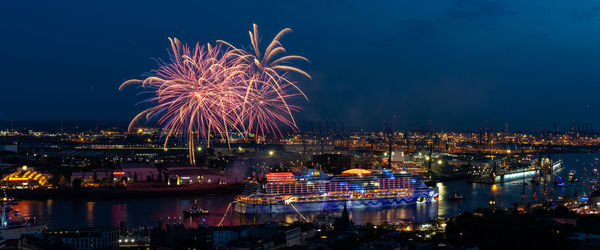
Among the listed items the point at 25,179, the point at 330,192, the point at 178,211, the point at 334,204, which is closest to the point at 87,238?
the point at 178,211

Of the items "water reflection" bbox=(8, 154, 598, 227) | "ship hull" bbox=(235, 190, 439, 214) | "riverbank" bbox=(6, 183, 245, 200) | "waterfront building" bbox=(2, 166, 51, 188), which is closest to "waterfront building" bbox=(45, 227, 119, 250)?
"water reflection" bbox=(8, 154, 598, 227)

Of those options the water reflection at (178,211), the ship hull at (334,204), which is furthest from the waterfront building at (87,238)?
the ship hull at (334,204)

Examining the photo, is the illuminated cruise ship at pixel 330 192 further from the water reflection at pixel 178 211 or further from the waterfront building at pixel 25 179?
the waterfront building at pixel 25 179

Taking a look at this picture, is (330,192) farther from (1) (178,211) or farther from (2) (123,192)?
(2) (123,192)

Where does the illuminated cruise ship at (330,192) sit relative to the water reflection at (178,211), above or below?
above

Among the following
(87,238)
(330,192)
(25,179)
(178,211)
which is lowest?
(178,211)

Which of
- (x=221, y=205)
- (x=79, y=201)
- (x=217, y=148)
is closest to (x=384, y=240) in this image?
(x=221, y=205)

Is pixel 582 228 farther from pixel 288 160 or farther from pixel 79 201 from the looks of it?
pixel 288 160

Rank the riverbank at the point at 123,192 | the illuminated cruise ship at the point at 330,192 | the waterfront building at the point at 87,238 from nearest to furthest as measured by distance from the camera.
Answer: the waterfront building at the point at 87,238, the illuminated cruise ship at the point at 330,192, the riverbank at the point at 123,192
